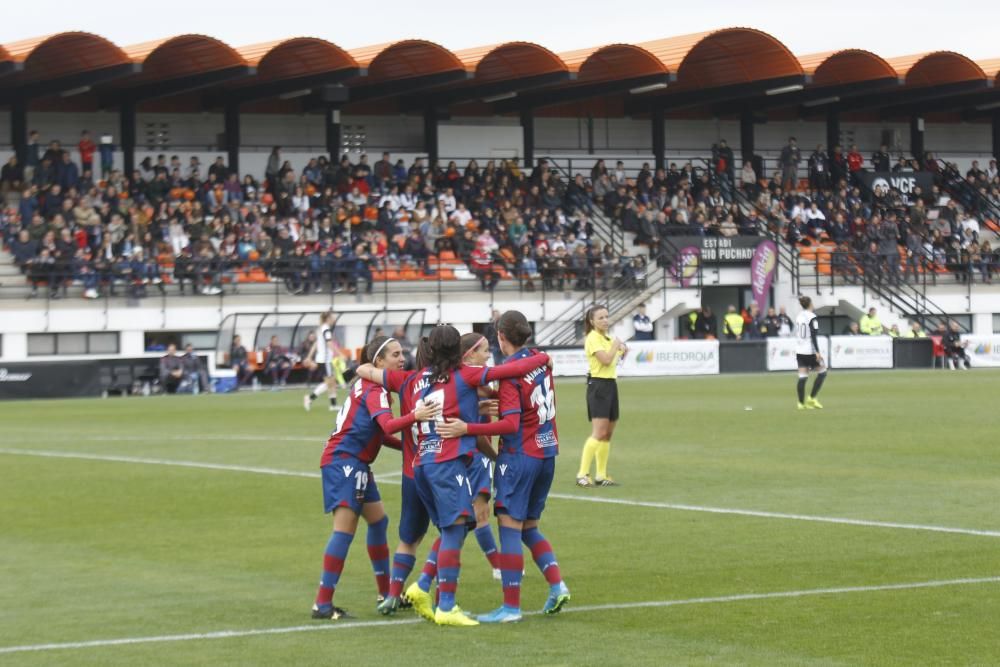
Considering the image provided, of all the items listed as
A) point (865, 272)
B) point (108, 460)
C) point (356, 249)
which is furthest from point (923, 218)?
point (108, 460)

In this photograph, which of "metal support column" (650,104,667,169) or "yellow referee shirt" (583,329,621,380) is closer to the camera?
"yellow referee shirt" (583,329,621,380)

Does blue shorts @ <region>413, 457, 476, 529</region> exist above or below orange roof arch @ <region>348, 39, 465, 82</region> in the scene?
below

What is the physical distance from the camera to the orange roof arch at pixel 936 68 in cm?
5834

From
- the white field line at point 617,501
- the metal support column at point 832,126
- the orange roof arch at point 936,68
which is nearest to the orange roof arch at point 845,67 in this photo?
the orange roof arch at point 936,68

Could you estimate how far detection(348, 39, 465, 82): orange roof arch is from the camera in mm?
50906

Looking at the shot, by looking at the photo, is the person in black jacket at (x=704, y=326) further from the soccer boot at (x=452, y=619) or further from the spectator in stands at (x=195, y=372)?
the soccer boot at (x=452, y=619)

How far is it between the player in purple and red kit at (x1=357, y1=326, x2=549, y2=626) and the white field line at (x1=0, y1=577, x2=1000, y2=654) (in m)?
0.43

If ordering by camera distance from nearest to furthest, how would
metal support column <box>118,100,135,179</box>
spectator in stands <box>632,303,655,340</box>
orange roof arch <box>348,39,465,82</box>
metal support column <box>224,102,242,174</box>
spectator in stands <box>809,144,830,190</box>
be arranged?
spectator in stands <box>632,303,655,340</box> < orange roof arch <box>348,39,465,82</box> < metal support column <box>118,100,135,179</box> < metal support column <box>224,102,242,174</box> < spectator in stands <box>809,144,830,190</box>

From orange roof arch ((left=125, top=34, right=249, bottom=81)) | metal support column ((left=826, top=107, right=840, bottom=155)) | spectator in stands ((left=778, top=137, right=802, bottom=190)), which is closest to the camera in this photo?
orange roof arch ((left=125, top=34, right=249, bottom=81))

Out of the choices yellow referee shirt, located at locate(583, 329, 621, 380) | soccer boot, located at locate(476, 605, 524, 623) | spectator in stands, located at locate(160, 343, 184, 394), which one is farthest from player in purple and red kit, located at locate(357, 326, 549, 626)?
spectator in stands, located at locate(160, 343, 184, 394)

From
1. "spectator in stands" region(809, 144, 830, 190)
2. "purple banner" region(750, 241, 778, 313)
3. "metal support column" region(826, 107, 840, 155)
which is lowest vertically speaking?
"purple banner" region(750, 241, 778, 313)

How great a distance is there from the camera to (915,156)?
65.9m

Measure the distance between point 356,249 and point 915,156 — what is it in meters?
27.7

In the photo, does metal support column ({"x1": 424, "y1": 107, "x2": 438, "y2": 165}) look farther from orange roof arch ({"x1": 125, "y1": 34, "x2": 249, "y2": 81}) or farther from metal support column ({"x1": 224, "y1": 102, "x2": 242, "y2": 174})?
orange roof arch ({"x1": 125, "y1": 34, "x2": 249, "y2": 81})
